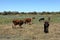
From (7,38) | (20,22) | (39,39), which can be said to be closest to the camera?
(39,39)

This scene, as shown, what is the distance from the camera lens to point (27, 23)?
33906 mm

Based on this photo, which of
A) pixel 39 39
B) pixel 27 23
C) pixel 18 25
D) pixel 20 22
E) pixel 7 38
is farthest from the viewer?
pixel 27 23

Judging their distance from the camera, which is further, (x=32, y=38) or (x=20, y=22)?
(x=20, y=22)

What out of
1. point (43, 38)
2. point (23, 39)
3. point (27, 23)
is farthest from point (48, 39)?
point (27, 23)

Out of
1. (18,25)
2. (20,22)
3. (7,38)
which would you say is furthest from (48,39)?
(18,25)

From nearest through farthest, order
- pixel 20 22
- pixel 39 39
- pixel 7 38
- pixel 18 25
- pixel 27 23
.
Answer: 1. pixel 39 39
2. pixel 7 38
3. pixel 20 22
4. pixel 18 25
5. pixel 27 23

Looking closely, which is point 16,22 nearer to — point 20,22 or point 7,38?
point 20,22

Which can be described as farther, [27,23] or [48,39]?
[27,23]

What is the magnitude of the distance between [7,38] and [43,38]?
3.14 meters

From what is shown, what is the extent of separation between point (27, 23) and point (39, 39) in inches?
619

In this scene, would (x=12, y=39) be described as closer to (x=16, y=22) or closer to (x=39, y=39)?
(x=39, y=39)

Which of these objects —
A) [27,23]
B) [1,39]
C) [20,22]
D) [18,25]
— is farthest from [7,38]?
A: [27,23]

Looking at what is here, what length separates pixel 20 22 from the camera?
27.8 meters

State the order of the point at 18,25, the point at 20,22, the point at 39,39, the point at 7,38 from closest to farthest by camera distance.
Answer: the point at 39,39, the point at 7,38, the point at 20,22, the point at 18,25
